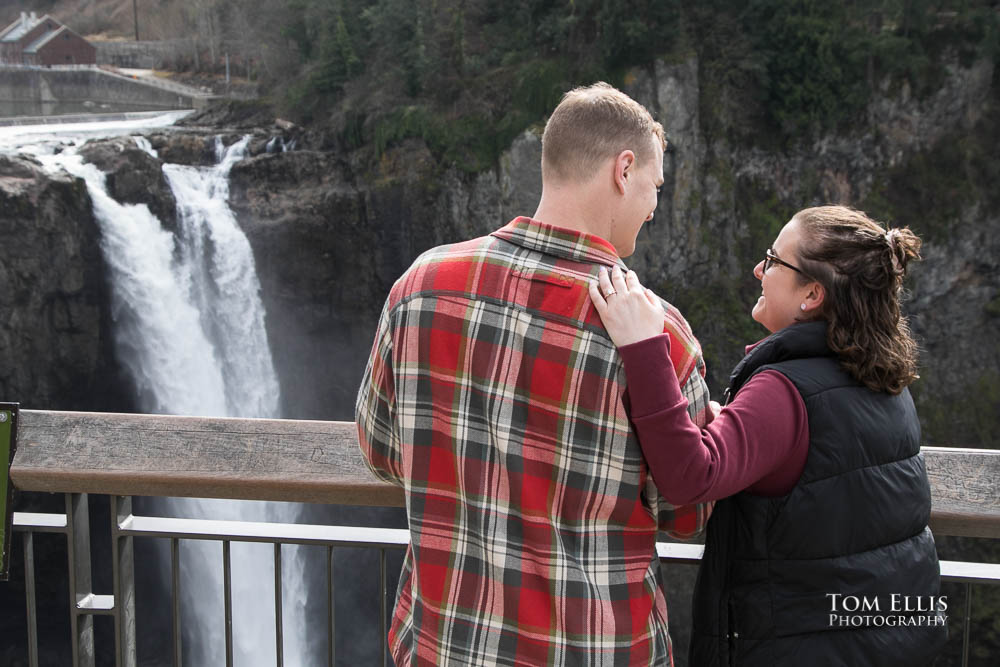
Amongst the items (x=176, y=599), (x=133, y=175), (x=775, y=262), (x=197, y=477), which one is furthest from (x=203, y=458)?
(x=133, y=175)

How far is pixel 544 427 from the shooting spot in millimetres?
1691

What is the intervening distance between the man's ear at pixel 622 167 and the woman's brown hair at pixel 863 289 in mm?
398

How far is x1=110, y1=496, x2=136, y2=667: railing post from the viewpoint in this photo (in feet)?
7.86

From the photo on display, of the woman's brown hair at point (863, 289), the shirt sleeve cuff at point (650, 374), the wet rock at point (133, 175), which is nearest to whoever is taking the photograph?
the shirt sleeve cuff at point (650, 374)

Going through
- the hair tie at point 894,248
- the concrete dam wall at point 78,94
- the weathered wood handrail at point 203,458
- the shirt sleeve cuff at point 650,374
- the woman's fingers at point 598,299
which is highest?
the concrete dam wall at point 78,94

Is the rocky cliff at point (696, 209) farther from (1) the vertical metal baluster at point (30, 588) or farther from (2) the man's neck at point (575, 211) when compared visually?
(2) the man's neck at point (575, 211)

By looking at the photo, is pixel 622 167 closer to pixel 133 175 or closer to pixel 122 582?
pixel 122 582

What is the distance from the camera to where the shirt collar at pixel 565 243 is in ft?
5.62

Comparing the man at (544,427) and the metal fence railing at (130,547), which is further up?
the man at (544,427)

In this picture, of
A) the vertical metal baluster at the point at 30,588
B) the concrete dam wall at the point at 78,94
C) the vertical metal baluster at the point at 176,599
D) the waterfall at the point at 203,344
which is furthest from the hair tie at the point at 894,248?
the concrete dam wall at the point at 78,94

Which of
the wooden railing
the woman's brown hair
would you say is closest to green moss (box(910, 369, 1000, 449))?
the wooden railing

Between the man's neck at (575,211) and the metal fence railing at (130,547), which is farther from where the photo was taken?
the metal fence railing at (130,547)

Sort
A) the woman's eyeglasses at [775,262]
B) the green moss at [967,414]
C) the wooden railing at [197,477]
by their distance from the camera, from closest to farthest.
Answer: the woman's eyeglasses at [775,262] < the wooden railing at [197,477] < the green moss at [967,414]

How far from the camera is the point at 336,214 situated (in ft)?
74.1
